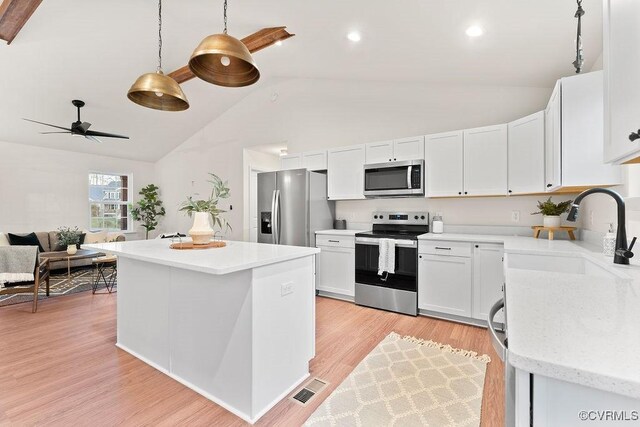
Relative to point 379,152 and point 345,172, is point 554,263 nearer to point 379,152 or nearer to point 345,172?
point 379,152

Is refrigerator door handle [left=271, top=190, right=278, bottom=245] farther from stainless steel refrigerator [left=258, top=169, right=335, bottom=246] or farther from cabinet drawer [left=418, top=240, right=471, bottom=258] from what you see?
cabinet drawer [left=418, top=240, right=471, bottom=258]

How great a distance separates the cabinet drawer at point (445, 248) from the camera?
3.05 m

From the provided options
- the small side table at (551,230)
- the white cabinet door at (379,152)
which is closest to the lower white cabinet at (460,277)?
the small side table at (551,230)

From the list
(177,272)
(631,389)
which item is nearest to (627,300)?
(631,389)

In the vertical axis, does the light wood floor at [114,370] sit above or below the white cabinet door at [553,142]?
below

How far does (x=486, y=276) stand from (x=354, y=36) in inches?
111

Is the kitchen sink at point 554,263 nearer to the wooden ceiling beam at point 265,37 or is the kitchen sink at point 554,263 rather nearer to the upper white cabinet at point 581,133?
the upper white cabinet at point 581,133

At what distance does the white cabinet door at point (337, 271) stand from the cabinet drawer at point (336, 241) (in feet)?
0.17

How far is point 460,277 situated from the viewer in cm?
307

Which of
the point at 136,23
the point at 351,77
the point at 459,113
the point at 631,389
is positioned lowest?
the point at 631,389

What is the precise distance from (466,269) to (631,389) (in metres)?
2.83

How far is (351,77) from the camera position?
14.1 ft

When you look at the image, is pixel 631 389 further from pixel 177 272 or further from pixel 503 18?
pixel 503 18

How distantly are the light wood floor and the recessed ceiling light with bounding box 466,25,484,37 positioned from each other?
8.82 ft
